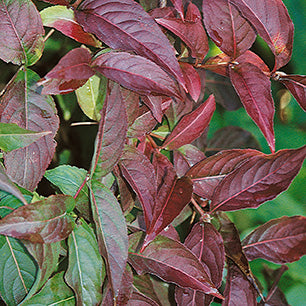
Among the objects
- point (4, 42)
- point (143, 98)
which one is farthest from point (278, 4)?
point (4, 42)

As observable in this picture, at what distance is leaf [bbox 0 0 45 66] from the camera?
1.57 ft

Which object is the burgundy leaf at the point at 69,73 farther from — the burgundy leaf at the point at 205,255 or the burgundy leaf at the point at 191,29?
the burgundy leaf at the point at 205,255

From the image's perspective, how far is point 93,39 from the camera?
1.75 ft

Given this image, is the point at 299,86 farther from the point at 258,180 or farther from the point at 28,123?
the point at 28,123

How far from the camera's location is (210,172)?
1.92 ft

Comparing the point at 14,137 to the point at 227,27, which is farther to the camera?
the point at 227,27

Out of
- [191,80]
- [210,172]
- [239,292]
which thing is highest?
[191,80]

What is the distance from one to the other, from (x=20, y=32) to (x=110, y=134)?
18 centimetres

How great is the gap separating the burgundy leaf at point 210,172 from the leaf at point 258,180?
0.06 ft

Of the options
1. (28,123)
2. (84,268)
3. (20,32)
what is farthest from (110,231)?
(20,32)

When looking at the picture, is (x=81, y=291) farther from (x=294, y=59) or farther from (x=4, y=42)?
(x=294, y=59)

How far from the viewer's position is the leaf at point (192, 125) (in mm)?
600

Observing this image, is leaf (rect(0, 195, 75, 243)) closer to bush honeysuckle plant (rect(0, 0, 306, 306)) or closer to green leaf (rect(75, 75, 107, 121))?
bush honeysuckle plant (rect(0, 0, 306, 306))

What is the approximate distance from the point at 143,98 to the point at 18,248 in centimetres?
26
